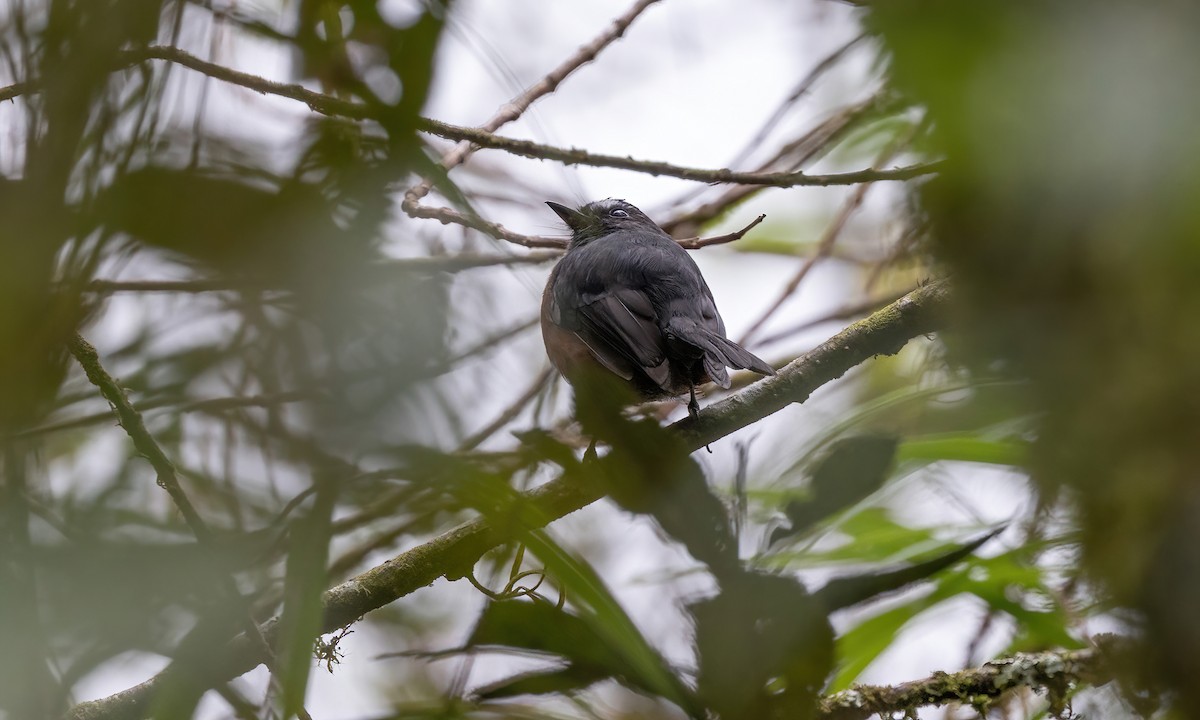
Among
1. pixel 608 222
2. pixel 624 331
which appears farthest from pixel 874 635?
pixel 608 222

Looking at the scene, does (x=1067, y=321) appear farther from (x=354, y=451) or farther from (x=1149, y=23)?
(x=354, y=451)

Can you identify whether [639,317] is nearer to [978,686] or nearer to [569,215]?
[569,215]

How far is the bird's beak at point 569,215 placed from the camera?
119 inches

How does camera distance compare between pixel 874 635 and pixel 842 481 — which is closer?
pixel 842 481

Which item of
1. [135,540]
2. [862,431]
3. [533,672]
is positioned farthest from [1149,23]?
[135,540]

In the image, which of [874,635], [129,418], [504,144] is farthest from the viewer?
[504,144]

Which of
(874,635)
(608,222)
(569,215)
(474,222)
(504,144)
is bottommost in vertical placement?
(874,635)

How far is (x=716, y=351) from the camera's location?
268 cm

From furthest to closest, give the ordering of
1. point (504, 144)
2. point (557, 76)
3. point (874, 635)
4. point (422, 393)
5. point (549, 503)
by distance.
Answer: point (557, 76)
point (504, 144)
point (874, 635)
point (549, 503)
point (422, 393)

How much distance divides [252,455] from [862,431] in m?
0.50

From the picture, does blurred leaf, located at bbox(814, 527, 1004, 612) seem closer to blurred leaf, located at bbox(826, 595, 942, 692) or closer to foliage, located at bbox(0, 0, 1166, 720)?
foliage, located at bbox(0, 0, 1166, 720)

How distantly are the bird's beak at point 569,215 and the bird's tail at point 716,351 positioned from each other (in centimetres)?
49

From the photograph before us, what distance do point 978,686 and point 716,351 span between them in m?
1.36

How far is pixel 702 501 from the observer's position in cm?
66
